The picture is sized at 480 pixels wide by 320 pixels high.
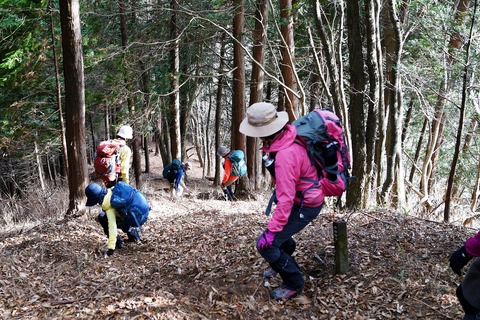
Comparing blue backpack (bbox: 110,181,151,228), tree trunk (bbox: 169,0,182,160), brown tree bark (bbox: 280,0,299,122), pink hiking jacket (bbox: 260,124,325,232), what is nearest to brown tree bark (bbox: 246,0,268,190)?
brown tree bark (bbox: 280,0,299,122)

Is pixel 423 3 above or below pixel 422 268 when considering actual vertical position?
above

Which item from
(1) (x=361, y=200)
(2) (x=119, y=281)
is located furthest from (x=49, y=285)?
(1) (x=361, y=200)

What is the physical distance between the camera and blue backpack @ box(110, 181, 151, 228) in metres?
5.47

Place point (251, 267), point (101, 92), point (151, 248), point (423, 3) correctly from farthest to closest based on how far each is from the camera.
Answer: point (101, 92)
point (423, 3)
point (151, 248)
point (251, 267)

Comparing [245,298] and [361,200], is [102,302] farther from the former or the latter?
[361,200]

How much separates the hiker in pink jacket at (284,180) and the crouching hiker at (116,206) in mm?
2769

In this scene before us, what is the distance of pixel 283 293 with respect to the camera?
12.3 feet

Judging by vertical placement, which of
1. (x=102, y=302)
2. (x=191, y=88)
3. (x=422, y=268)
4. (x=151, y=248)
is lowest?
(x=151, y=248)

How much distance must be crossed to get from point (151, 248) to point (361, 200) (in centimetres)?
365

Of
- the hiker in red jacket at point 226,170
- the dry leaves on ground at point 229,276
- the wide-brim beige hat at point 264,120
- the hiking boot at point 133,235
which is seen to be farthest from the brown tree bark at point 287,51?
the wide-brim beige hat at point 264,120

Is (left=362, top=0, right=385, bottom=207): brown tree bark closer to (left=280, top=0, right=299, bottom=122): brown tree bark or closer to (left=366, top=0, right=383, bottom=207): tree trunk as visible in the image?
(left=366, top=0, right=383, bottom=207): tree trunk

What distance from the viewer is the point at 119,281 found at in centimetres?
464

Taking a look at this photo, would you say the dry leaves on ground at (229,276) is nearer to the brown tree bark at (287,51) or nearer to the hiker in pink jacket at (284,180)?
the hiker in pink jacket at (284,180)

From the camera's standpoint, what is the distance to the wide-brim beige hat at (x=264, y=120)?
3.35m
